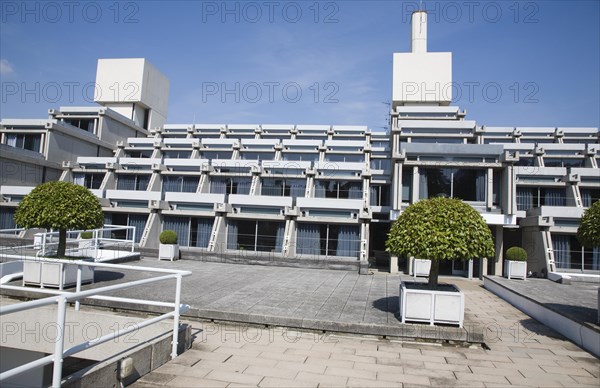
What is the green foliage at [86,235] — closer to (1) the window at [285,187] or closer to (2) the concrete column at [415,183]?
(1) the window at [285,187]

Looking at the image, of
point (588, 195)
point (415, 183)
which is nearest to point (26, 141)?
point (415, 183)

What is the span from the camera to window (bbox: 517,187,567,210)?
26.9 m

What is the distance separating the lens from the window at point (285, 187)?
28.9m

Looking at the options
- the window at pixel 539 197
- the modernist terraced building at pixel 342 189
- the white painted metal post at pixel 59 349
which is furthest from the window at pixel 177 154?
the white painted metal post at pixel 59 349

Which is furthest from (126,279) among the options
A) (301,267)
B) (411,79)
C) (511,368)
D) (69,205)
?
(411,79)

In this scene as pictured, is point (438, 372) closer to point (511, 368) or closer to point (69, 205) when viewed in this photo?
point (511, 368)

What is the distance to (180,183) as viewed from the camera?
30.5m

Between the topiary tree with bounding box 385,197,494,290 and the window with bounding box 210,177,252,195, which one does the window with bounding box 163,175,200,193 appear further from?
the topiary tree with bounding box 385,197,494,290

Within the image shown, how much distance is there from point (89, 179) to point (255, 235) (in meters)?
17.4

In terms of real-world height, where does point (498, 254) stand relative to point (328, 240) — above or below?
below

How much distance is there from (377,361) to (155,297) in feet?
22.1

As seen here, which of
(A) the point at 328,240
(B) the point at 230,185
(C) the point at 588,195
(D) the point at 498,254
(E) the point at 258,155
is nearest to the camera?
(D) the point at 498,254

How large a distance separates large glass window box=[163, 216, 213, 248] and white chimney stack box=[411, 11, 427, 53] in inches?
1386

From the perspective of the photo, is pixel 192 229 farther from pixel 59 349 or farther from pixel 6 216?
pixel 59 349
